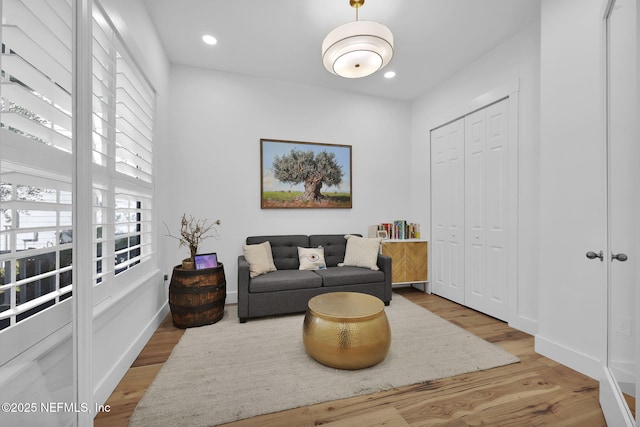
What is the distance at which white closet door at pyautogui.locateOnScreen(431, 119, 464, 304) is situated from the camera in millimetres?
3424

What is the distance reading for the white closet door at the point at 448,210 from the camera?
3424 mm

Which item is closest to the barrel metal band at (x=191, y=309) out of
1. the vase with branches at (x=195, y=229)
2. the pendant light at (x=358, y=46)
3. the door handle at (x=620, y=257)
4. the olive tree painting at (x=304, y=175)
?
the vase with branches at (x=195, y=229)

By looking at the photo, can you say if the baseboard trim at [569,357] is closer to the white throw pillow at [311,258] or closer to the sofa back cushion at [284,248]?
the white throw pillow at [311,258]

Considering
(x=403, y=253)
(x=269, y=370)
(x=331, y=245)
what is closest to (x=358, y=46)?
(x=331, y=245)

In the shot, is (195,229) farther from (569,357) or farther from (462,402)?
(569,357)

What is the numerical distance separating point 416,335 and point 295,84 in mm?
3484

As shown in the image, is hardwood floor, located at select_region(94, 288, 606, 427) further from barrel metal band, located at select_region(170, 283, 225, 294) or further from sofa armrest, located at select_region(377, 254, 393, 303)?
sofa armrest, located at select_region(377, 254, 393, 303)

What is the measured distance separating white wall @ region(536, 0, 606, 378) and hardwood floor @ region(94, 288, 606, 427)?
27 centimetres

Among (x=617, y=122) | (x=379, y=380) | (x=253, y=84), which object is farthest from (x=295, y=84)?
(x=379, y=380)

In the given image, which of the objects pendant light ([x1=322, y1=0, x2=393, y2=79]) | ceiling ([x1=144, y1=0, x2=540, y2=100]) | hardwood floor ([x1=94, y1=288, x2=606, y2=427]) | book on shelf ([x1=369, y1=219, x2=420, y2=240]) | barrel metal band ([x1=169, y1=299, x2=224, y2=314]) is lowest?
hardwood floor ([x1=94, y1=288, x2=606, y2=427])

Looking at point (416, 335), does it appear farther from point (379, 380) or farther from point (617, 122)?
point (617, 122)

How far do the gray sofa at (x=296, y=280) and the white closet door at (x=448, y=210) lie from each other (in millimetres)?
931

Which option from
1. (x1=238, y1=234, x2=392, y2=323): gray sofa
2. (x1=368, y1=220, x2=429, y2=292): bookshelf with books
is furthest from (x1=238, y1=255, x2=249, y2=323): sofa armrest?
(x1=368, y1=220, x2=429, y2=292): bookshelf with books

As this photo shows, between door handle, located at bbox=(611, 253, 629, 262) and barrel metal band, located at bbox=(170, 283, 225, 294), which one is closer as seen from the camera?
door handle, located at bbox=(611, 253, 629, 262)
